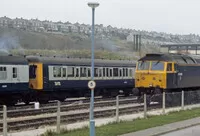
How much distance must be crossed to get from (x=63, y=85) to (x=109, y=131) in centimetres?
1552

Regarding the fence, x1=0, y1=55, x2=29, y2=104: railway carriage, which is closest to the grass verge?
the fence

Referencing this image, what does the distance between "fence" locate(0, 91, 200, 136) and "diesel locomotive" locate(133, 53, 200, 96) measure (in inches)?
58.9

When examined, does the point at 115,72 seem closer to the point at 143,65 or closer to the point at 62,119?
the point at 143,65

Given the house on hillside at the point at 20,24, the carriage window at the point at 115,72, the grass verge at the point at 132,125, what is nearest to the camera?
the grass verge at the point at 132,125

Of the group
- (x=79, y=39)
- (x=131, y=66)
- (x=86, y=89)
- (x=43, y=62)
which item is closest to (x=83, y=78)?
(x=86, y=89)

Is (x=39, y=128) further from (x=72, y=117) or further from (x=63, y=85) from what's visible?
(x=63, y=85)

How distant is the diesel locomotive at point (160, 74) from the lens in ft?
101

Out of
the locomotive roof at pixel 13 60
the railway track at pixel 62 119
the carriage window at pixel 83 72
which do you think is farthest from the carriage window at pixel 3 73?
the carriage window at pixel 83 72

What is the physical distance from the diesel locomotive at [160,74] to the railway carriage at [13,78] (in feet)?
25.4

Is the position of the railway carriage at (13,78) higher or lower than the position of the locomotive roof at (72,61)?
lower

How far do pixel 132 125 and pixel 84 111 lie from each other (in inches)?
81.3

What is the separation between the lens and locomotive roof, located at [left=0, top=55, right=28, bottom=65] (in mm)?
27469

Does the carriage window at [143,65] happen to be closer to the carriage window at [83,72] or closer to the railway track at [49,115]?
the carriage window at [83,72]

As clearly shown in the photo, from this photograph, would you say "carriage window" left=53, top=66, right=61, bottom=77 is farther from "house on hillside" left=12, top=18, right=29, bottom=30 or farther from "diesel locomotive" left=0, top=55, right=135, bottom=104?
"house on hillside" left=12, top=18, right=29, bottom=30
